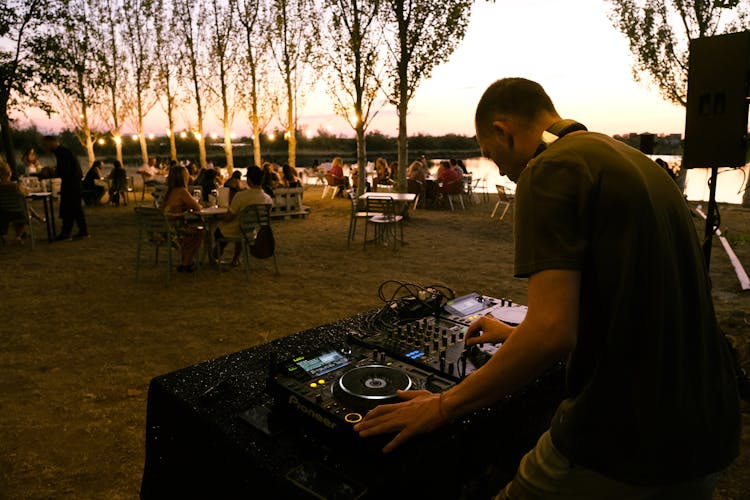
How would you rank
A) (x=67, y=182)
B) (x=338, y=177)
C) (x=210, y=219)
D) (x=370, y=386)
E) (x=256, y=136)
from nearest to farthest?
(x=370, y=386) → (x=210, y=219) → (x=67, y=182) → (x=338, y=177) → (x=256, y=136)

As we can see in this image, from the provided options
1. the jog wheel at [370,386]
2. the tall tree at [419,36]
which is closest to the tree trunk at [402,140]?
the tall tree at [419,36]

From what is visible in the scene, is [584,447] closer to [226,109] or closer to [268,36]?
[268,36]

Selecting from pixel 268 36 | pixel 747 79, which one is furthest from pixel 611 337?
pixel 268 36

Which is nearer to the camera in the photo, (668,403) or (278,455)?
(668,403)

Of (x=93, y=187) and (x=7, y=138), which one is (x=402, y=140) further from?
(x=7, y=138)

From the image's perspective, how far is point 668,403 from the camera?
0.96 meters

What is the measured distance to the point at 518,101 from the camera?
1131 millimetres

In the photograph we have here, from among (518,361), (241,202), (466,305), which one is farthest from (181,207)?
(518,361)

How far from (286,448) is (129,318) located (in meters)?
4.63

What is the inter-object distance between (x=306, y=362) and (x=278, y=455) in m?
0.30

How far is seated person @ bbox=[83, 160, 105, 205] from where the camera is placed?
14305 mm

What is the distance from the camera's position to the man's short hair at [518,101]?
44.5 inches

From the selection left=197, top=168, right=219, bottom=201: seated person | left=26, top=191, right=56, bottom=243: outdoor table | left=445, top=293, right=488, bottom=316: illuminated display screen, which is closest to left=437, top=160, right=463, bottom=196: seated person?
left=197, top=168, right=219, bottom=201: seated person

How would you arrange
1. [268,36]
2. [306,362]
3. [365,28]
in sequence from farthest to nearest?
[268,36] < [365,28] < [306,362]
